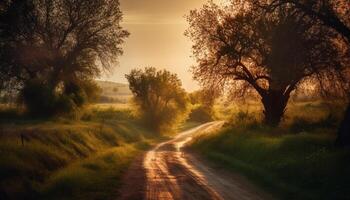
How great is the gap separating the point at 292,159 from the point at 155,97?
56102mm

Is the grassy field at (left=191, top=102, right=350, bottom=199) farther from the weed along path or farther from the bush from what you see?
the bush

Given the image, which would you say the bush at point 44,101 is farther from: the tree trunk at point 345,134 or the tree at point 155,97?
the tree at point 155,97

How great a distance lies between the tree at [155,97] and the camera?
7619 cm

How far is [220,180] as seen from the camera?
20.2 m

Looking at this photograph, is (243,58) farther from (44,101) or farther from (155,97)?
(155,97)

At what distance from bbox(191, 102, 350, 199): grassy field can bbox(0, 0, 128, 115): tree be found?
1851 centimetres

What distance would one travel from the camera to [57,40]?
4594 centimetres

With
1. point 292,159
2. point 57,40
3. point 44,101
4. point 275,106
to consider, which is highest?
point 57,40

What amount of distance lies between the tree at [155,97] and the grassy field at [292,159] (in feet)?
132

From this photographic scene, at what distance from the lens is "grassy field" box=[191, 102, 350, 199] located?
17.7 metres

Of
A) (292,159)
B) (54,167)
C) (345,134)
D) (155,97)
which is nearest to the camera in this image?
(54,167)

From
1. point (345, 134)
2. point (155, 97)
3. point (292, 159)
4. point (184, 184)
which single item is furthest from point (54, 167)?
point (155, 97)

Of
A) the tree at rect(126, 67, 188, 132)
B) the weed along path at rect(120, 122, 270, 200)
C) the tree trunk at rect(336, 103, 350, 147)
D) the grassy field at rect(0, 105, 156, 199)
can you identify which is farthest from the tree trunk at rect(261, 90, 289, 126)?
the tree at rect(126, 67, 188, 132)

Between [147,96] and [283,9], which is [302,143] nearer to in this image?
[283,9]
